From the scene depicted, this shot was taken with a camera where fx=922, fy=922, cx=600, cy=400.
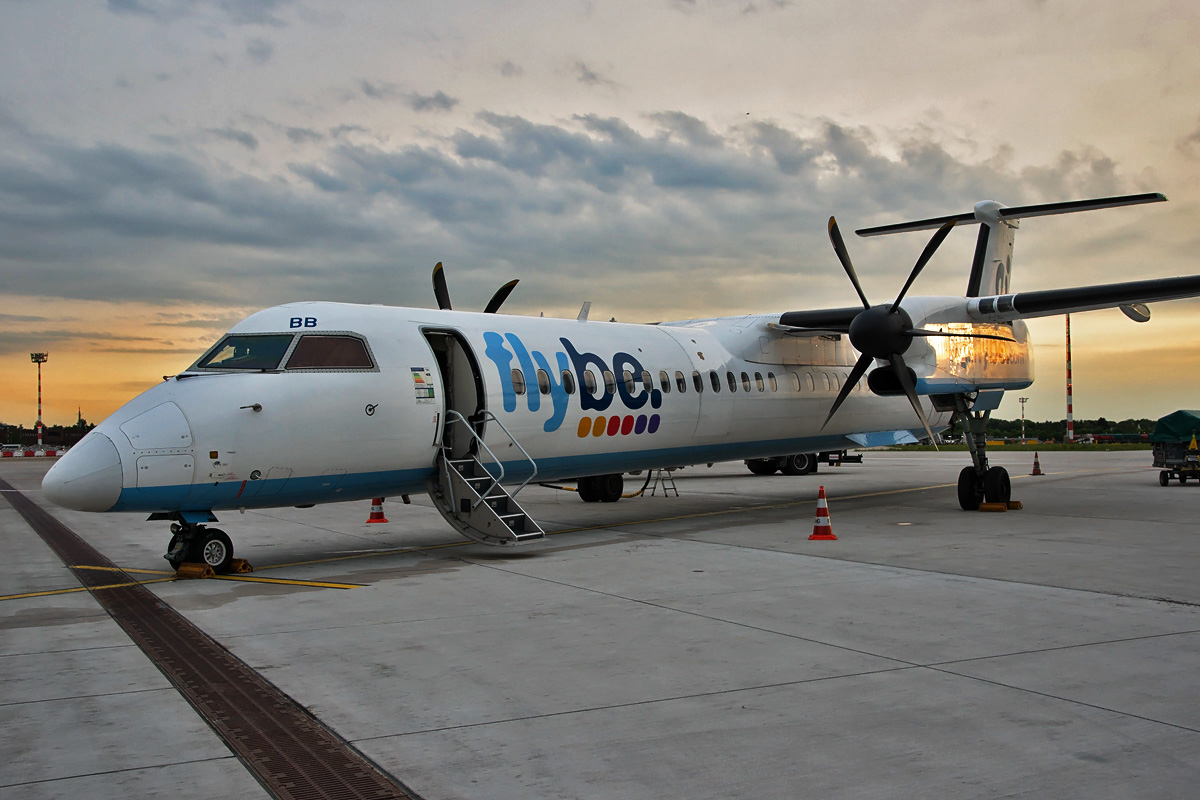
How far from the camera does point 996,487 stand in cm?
1673

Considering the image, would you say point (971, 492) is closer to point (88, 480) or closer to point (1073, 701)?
point (1073, 701)

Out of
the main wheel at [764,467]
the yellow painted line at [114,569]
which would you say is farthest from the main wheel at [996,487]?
the yellow painted line at [114,569]

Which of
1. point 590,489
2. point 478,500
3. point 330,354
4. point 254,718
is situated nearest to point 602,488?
point 590,489

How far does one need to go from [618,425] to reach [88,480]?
751 centimetres

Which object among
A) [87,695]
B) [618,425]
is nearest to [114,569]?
[87,695]

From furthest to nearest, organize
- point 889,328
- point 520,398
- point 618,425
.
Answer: point 889,328 < point 618,425 < point 520,398

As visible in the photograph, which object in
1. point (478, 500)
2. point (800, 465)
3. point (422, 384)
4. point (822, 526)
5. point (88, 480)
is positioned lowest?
point (822, 526)

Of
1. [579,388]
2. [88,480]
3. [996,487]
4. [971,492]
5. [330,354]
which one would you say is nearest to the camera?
[88,480]

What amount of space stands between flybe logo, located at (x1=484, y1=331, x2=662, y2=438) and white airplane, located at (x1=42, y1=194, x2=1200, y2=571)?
3cm

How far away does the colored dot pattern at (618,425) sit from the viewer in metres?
13.9

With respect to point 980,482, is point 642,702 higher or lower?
lower

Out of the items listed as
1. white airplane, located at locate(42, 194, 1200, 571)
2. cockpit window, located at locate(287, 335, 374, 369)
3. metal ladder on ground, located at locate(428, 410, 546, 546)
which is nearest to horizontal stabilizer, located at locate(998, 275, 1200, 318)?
white airplane, located at locate(42, 194, 1200, 571)

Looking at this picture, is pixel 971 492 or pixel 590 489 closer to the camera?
pixel 971 492

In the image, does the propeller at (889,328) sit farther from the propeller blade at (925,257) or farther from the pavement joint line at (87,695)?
the pavement joint line at (87,695)
